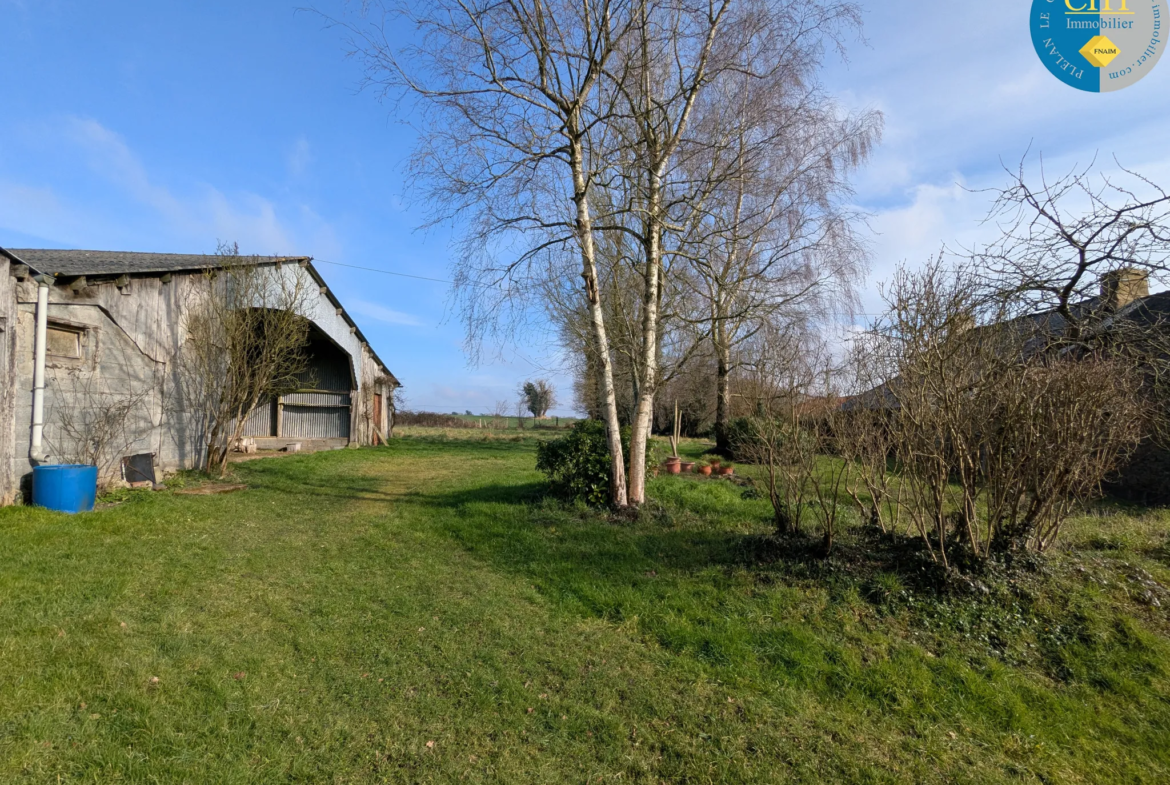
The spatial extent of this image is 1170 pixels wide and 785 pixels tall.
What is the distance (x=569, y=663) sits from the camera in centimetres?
414

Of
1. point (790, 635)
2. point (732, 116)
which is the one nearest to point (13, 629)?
point (790, 635)

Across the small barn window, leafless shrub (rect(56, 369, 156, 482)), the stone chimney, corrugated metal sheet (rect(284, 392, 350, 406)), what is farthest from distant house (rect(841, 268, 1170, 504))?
corrugated metal sheet (rect(284, 392, 350, 406))

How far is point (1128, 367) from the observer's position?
184 inches

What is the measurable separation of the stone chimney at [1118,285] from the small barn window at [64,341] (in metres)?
12.1

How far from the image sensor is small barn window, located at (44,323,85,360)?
27.2 ft

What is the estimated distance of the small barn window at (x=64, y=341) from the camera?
8.28 m

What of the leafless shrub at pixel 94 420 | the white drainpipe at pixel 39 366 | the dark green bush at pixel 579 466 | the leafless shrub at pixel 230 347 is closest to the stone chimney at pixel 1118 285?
the dark green bush at pixel 579 466

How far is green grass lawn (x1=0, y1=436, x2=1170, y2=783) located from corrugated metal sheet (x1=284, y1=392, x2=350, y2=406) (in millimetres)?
13403

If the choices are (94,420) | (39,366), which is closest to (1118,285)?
(39,366)

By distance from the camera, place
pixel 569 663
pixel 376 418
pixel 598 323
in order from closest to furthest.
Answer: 1. pixel 569 663
2. pixel 598 323
3. pixel 376 418

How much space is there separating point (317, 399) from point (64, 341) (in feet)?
39.2

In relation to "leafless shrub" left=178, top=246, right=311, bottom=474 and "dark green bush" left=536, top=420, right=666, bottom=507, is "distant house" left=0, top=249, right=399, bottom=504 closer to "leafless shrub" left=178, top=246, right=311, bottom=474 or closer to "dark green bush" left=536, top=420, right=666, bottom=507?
"leafless shrub" left=178, top=246, right=311, bottom=474

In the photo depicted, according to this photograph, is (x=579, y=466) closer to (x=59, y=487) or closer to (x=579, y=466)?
(x=579, y=466)

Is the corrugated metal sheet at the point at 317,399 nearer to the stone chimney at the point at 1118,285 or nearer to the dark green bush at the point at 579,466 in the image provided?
the dark green bush at the point at 579,466
